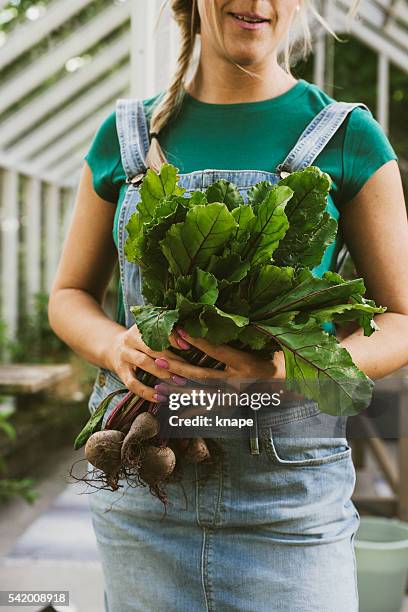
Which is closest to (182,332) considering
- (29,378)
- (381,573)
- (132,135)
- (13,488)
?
(132,135)

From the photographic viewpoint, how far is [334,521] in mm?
1002

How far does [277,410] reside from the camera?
37.9 inches

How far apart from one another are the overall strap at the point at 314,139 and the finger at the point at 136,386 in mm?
335

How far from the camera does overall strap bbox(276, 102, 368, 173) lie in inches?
39.2

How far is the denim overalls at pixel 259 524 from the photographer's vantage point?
3.16ft

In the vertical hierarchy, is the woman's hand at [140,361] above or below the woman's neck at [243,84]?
below

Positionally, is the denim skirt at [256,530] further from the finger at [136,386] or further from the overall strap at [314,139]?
the overall strap at [314,139]

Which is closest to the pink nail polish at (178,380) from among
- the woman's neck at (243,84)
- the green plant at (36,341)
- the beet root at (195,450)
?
the beet root at (195,450)

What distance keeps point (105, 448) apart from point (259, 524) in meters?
0.23

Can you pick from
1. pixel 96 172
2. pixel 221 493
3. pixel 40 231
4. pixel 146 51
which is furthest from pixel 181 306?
pixel 40 231

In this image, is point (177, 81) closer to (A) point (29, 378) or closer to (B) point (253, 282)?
(B) point (253, 282)

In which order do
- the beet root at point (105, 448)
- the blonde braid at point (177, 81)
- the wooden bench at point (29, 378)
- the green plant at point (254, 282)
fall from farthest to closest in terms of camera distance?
the wooden bench at point (29, 378), the blonde braid at point (177, 81), the beet root at point (105, 448), the green plant at point (254, 282)

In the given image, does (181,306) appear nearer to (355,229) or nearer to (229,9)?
(355,229)

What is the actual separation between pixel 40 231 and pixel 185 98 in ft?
17.3
